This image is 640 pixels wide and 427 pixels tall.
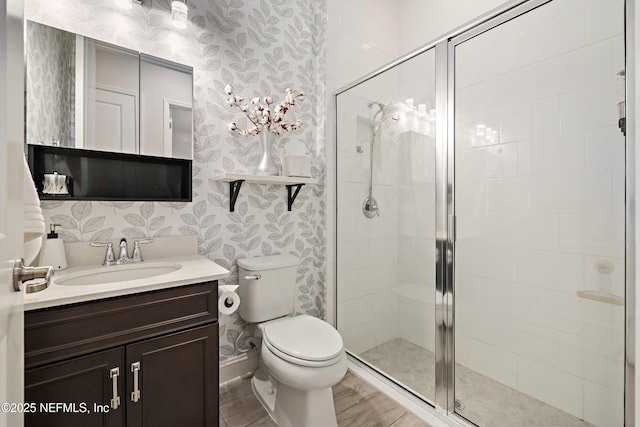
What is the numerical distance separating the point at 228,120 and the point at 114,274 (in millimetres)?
999

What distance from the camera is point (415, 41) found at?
2.40m

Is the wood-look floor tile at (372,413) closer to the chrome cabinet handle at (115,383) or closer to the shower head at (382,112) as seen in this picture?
the chrome cabinet handle at (115,383)

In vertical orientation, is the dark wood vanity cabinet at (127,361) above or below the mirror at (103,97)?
below

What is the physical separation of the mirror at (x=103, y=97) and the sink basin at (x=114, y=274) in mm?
551

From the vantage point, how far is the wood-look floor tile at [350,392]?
5.30ft

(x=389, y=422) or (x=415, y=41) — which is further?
(x=415, y=41)

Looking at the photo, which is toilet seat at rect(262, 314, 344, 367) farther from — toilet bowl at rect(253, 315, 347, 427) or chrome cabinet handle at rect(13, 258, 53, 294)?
→ chrome cabinet handle at rect(13, 258, 53, 294)

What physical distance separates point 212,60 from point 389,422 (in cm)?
215

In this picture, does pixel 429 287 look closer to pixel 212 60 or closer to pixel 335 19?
pixel 212 60

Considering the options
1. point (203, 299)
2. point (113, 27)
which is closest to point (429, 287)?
point (203, 299)

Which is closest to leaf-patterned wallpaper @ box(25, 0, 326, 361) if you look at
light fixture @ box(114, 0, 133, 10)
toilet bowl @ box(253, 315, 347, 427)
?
light fixture @ box(114, 0, 133, 10)

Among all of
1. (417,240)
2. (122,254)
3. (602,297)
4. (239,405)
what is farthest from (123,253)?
(602,297)

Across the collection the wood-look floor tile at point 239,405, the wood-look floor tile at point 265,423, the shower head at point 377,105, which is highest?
the shower head at point 377,105

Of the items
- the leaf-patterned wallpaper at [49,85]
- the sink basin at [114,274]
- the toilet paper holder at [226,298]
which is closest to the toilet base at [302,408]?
the toilet paper holder at [226,298]
